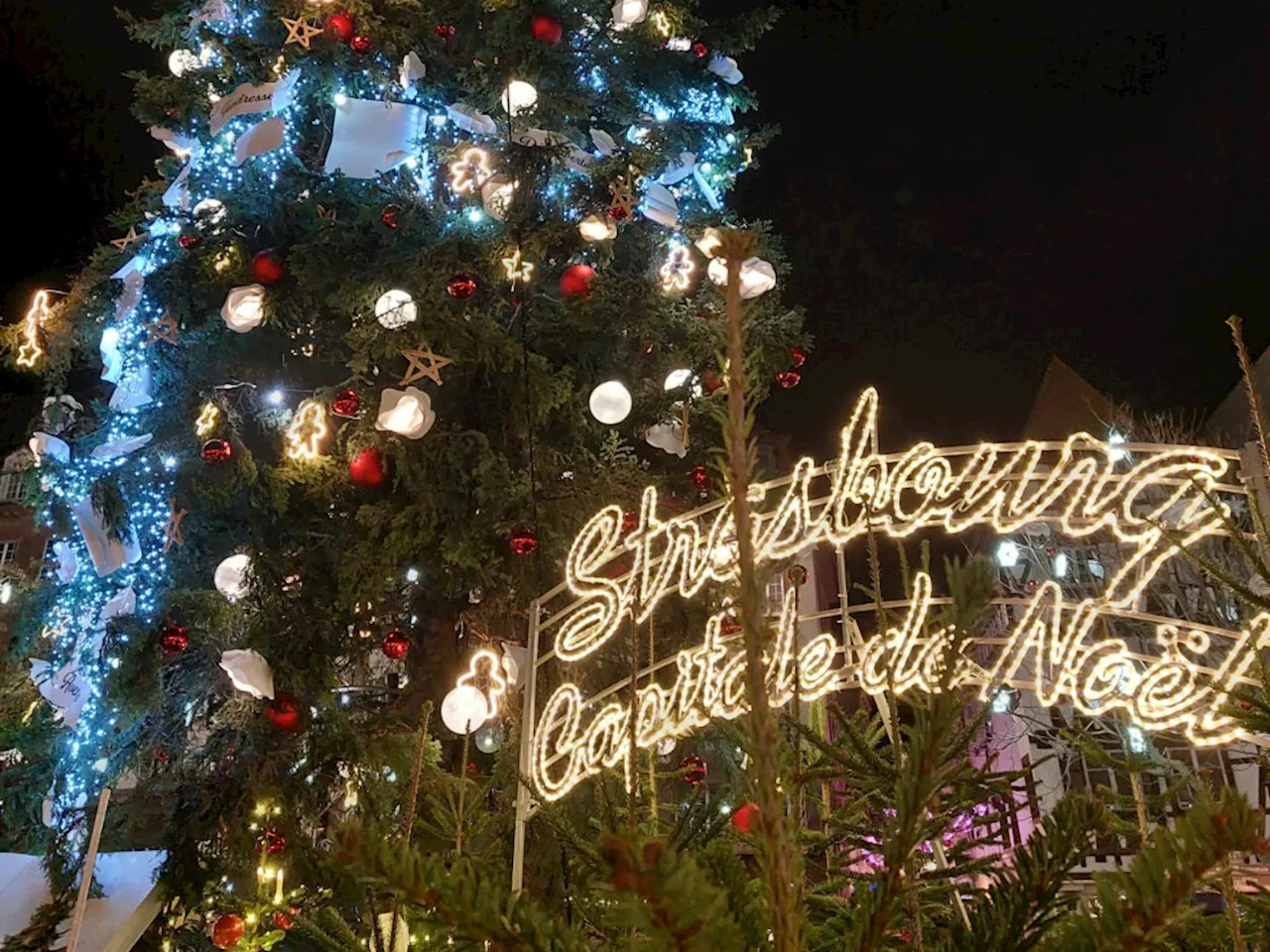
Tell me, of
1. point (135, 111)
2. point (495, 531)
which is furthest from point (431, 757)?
point (135, 111)

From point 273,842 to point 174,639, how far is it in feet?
4.07

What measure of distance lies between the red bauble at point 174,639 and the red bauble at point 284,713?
1.91 feet

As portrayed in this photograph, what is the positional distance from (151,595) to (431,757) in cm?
212

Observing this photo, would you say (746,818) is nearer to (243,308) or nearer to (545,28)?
(243,308)

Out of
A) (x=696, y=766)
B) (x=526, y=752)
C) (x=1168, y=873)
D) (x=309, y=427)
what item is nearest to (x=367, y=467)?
(x=309, y=427)

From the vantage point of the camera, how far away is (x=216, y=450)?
5086 mm

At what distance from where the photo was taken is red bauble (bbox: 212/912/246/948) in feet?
15.0

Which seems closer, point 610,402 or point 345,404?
point 345,404

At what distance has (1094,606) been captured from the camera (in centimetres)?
354

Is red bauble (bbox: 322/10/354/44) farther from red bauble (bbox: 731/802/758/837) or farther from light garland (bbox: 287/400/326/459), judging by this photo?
red bauble (bbox: 731/802/758/837)

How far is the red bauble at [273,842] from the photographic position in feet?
15.6

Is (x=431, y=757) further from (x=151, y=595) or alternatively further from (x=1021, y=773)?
(x=1021, y=773)

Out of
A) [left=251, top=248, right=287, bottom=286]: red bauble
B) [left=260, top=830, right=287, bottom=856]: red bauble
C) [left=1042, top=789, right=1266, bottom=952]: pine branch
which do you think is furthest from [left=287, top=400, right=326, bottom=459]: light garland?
[left=1042, top=789, right=1266, bottom=952]: pine branch

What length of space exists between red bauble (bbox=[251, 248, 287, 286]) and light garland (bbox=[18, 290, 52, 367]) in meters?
1.53
